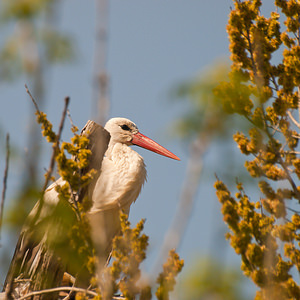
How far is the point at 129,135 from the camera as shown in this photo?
6707 millimetres

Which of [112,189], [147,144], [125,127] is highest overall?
[125,127]

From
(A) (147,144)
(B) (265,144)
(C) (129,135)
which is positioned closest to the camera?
(B) (265,144)

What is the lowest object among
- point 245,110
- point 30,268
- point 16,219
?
point 30,268

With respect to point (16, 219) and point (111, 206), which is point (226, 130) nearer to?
point (16, 219)

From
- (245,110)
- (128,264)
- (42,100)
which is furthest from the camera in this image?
(245,110)

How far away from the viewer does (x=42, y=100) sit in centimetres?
192

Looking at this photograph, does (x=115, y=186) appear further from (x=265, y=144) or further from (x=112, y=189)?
(x=265, y=144)

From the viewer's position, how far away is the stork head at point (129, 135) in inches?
262

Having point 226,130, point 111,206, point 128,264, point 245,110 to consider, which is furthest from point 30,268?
point 226,130

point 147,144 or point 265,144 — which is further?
point 147,144

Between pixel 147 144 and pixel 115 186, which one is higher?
pixel 147 144

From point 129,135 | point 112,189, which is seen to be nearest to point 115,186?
point 112,189

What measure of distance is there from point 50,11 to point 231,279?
59.8 inches

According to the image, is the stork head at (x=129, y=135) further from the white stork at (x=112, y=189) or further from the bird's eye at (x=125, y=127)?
the white stork at (x=112, y=189)
